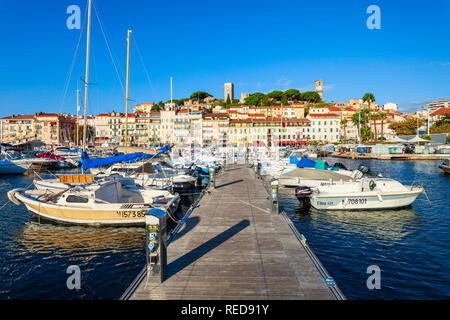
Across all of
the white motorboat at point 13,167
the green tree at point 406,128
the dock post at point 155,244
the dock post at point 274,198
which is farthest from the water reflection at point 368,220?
the green tree at point 406,128

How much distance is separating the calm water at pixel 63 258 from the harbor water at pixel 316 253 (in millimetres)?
28

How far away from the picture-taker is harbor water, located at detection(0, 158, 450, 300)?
1006 centimetres

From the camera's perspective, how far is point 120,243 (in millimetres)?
14094

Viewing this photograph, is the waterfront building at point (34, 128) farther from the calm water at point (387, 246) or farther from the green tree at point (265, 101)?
the calm water at point (387, 246)

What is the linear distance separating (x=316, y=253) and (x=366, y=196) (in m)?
8.32

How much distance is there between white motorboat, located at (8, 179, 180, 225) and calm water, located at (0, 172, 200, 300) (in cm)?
59

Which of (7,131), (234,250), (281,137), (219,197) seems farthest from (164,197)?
(7,131)

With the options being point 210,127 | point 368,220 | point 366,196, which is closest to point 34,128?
point 210,127

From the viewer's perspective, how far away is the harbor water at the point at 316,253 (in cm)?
1006

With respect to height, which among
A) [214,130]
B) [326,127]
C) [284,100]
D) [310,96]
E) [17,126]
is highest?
[310,96]

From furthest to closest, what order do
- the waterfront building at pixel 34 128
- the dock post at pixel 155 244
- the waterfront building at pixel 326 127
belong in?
the waterfront building at pixel 34 128, the waterfront building at pixel 326 127, the dock post at pixel 155 244

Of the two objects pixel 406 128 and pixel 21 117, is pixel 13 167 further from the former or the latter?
pixel 406 128

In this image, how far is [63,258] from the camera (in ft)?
41.4
